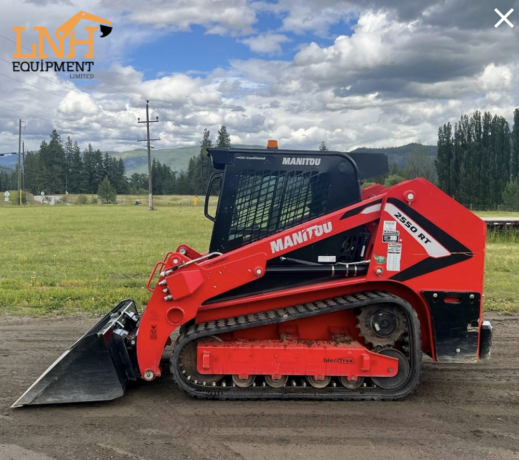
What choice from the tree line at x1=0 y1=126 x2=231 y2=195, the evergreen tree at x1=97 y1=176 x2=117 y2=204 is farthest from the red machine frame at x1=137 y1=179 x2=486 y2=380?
the tree line at x1=0 y1=126 x2=231 y2=195

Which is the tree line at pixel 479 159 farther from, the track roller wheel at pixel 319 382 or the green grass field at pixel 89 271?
the track roller wheel at pixel 319 382

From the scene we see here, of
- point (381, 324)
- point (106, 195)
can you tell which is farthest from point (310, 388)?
point (106, 195)

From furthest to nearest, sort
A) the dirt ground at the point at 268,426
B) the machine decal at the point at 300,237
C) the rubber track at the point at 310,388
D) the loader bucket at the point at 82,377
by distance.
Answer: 1. the machine decal at the point at 300,237
2. the rubber track at the point at 310,388
3. the loader bucket at the point at 82,377
4. the dirt ground at the point at 268,426

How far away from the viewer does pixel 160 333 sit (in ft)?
15.2

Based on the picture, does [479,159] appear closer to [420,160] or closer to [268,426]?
[420,160]

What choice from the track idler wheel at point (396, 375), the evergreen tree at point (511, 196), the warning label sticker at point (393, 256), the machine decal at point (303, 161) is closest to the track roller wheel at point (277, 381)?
the track idler wheel at point (396, 375)

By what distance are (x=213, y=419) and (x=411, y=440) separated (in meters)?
1.69

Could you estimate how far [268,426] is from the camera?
4113 mm

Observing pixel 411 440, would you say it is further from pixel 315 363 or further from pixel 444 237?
pixel 444 237

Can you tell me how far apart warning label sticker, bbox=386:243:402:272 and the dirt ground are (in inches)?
51.1

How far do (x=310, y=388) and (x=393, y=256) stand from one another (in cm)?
152

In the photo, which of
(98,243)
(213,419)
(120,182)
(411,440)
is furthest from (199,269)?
(120,182)

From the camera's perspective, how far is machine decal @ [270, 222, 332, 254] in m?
4.62

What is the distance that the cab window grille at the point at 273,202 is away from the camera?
16.0 ft
